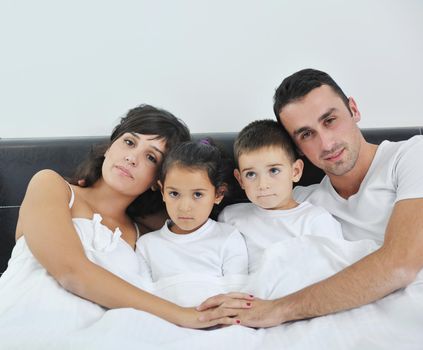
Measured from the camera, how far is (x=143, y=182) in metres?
1.56

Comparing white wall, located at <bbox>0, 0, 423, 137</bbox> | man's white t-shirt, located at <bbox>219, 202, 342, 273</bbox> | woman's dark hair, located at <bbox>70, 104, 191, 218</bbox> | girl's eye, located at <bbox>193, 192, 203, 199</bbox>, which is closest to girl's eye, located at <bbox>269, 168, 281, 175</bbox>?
man's white t-shirt, located at <bbox>219, 202, 342, 273</bbox>

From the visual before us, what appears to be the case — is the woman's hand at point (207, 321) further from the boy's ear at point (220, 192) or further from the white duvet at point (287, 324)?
the boy's ear at point (220, 192)

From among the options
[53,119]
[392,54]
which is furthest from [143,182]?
[392,54]

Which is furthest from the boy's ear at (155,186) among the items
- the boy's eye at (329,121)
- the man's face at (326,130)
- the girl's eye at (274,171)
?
the boy's eye at (329,121)

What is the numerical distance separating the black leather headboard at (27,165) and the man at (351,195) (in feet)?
0.87

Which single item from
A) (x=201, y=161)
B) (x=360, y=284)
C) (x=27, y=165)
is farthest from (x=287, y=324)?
(x=27, y=165)

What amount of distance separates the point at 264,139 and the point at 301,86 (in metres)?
0.23

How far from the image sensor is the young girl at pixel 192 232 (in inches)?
56.1

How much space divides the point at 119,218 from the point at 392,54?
147cm

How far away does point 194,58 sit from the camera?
6.71ft

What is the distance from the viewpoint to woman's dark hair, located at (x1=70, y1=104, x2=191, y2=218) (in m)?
1.61

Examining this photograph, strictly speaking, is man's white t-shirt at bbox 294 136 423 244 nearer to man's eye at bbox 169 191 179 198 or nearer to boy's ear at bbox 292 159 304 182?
boy's ear at bbox 292 159 304 182

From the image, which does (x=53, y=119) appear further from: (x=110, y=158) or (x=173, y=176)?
(x=173, y=176)

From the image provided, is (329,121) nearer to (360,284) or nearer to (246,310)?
(360,284)
